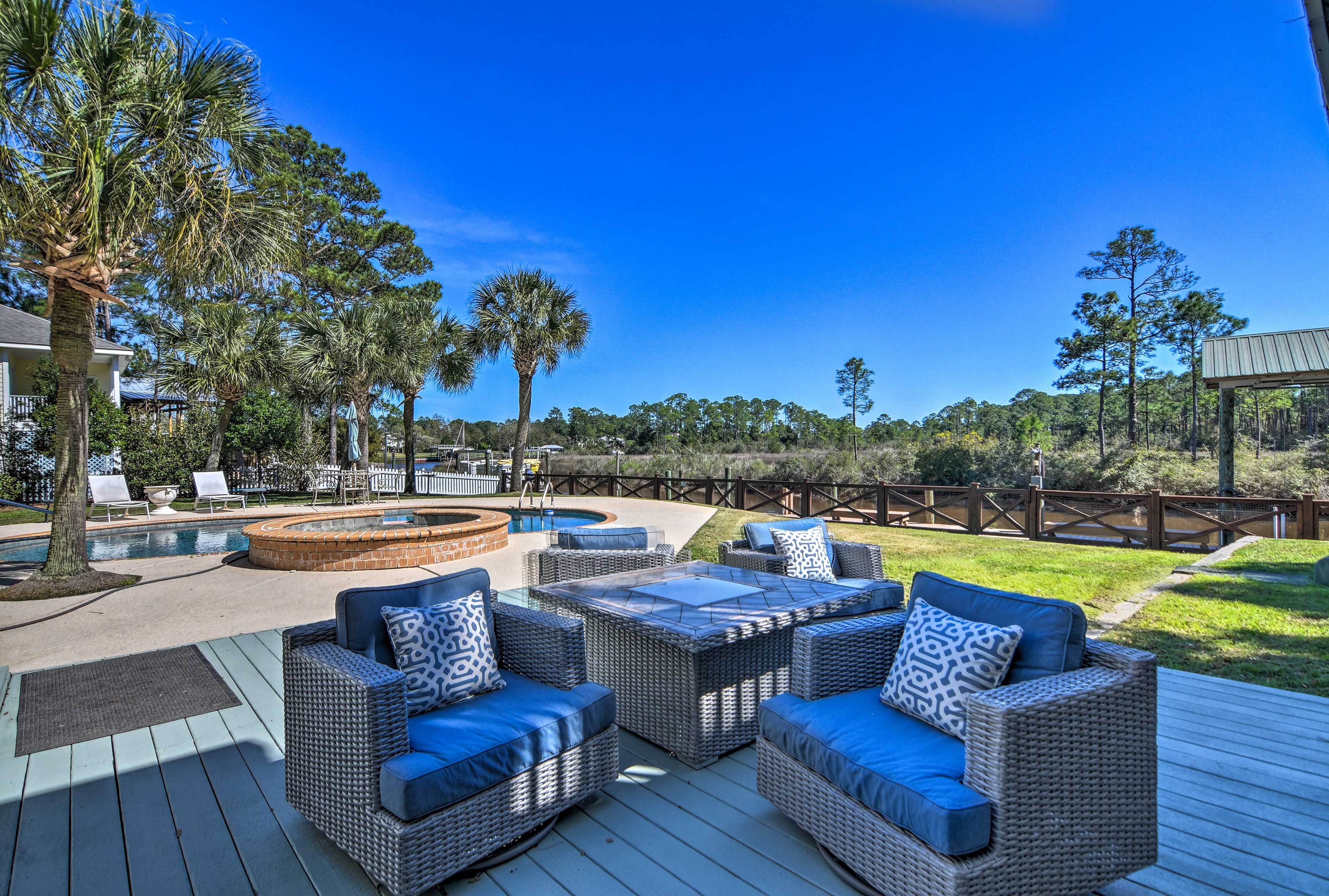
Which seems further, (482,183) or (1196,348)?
(1196,348)

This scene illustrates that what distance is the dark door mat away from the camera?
98.3 inches

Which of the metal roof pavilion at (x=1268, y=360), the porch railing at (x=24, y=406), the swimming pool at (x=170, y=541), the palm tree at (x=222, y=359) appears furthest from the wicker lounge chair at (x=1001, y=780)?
the porch railing at (x=24, y=406)

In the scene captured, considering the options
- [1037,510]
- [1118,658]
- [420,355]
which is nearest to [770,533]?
[1118,658]

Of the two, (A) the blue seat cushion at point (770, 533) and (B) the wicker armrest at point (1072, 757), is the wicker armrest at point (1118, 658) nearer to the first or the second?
(B) the wicker armrest at point (1072, 757)

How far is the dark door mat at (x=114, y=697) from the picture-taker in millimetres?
2496

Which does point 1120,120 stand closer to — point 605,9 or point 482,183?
point 605,9

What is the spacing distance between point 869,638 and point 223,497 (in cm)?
1199

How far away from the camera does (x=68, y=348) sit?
4.86 meters

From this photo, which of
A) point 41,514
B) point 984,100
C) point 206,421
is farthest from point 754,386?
point 41,514

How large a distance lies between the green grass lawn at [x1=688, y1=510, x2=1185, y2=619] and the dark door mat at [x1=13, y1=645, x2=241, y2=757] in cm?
459

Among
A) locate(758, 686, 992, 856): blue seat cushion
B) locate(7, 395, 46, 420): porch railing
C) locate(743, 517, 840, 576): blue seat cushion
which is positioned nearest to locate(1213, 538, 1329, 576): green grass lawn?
locate(743, 517, 840, 576): blue seat cushion

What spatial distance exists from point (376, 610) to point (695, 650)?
42.9 inches

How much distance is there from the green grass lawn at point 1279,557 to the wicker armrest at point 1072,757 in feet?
20.2

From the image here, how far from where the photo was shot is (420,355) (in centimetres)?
1396
